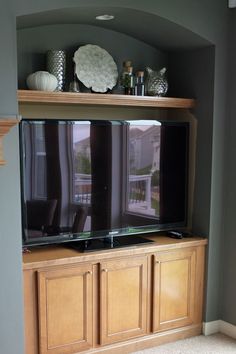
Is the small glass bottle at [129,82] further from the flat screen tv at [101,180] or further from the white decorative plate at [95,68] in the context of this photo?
the flat screen tv at [101,180]

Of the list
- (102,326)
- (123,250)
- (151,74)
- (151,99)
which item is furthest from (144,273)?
(151,74)

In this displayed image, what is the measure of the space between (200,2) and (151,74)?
1.96 feet

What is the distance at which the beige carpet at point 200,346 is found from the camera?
3273mm

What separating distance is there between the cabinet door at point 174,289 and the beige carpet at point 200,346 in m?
0.13

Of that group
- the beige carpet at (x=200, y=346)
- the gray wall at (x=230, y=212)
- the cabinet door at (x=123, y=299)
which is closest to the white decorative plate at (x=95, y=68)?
the gray wall at (x=230, y=212)

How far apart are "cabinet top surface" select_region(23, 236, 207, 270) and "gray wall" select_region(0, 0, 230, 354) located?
16 centimetres

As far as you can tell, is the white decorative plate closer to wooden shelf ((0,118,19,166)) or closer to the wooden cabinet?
wooden shelf ((0,118,19,166))

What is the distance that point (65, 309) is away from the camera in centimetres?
294

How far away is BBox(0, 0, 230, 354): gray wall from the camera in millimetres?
2535

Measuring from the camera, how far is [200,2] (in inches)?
125

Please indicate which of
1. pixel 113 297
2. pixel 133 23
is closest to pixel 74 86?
pixel 133 23

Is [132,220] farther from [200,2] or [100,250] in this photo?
[200,2]

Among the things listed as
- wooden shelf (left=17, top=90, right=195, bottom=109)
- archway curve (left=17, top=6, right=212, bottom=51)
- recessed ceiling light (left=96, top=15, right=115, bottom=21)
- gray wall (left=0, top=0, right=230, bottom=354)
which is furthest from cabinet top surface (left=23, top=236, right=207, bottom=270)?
recessed ceiling light (left=96, top=15, right=115, bottom=21)

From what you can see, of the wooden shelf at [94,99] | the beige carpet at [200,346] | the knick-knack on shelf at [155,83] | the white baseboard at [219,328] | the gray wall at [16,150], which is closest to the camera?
the gray wall at [16,150]
